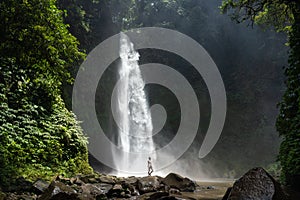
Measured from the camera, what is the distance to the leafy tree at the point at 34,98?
6.55 meters

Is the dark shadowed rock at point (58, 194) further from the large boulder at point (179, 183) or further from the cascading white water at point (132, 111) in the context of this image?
the cascading white water at point (132, 111)

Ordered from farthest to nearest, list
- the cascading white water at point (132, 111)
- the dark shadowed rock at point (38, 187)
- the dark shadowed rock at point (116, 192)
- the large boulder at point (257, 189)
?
the cascading white water at point (132, 111) → the dark shadowed rock at point (116, 192) → the dark shadowed rock at point (38, 187) → the large boulder at point (257, 189)

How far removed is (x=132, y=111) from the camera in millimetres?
23859

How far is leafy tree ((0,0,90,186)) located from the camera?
21.5ft

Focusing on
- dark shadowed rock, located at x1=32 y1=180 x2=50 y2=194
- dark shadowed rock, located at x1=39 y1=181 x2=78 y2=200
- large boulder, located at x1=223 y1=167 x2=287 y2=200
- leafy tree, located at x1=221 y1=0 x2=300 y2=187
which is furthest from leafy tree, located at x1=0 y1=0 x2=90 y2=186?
leafy tree, located at x1=221 y1=0 x2=300 y2=187

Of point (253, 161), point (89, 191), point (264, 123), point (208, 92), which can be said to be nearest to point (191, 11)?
point (208, 92)

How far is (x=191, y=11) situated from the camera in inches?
1275

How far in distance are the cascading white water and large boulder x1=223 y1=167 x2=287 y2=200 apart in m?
17.8

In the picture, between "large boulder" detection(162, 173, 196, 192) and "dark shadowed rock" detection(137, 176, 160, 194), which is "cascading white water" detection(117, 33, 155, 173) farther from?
"dark shadowed rock" detection(137, 176, 160, 194)

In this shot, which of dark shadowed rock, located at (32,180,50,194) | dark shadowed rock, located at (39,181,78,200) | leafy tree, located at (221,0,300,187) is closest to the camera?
dark shadowed rock, located at (39,181,78,200)

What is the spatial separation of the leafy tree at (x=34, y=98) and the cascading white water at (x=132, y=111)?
1322cm

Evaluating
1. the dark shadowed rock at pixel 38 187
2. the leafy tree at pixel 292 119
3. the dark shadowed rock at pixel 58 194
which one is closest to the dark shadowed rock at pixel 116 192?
the dark shadowed rock at pixel 38 187

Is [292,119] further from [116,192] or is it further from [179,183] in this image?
[116,192]

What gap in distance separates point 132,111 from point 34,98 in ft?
51.4
